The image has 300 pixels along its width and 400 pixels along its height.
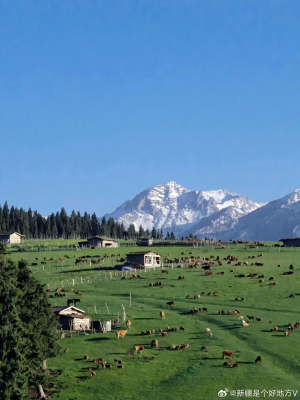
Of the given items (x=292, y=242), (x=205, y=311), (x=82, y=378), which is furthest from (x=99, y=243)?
(x=82, y=378)

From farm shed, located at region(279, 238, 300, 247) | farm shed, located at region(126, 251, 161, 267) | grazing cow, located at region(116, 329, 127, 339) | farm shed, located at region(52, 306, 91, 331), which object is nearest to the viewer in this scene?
grazing cow, located at region(116, 329, 127, 339)

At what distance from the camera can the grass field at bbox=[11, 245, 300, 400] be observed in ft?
193

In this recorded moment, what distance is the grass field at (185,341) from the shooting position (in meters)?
58.7

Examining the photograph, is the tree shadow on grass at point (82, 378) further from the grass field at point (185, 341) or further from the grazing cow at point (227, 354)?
the grazing cow at point (227, 354)

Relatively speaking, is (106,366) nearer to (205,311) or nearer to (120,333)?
(120,333)

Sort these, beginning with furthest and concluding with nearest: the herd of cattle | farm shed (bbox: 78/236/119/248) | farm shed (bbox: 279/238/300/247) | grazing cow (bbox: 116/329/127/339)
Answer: farm shed (bbox: 78/236/119/248)
farm shed (bbox: 279/238/300/247)
grazing cow (bbox: 116/329/127/339)
the herd of cattle

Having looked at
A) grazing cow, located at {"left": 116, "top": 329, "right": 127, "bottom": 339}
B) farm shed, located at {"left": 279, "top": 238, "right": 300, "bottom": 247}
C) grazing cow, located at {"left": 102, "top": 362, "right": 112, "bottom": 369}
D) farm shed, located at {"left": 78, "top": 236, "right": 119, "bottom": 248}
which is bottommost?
grazing cow, located at {"left": 102, "top": 362, "right": 112, "bottom": 369}

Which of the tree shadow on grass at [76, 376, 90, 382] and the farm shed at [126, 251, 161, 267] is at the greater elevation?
the farm shed at [126, 251, 161, 267]

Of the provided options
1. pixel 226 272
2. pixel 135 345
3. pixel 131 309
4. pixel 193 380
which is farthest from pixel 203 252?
pixel 193 380

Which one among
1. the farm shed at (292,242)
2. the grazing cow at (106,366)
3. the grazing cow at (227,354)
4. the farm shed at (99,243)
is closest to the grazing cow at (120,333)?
the grazing cow at (106,366)

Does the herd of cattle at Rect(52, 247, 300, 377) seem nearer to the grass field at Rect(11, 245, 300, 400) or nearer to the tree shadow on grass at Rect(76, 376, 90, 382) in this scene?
the grass field at Rect(11, 245, 300, 400)

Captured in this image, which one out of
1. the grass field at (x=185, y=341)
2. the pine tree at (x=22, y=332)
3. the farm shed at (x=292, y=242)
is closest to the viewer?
the pine tree at (x=22, y=332)

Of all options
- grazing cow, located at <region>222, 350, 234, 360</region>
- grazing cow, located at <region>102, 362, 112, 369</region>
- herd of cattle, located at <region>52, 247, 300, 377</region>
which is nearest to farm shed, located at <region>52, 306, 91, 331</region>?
herd of cattle, located at <region>52, 247, 300, 377</region>

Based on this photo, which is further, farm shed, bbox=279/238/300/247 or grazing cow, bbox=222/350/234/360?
farm shed, bbox=279/238/300/247
